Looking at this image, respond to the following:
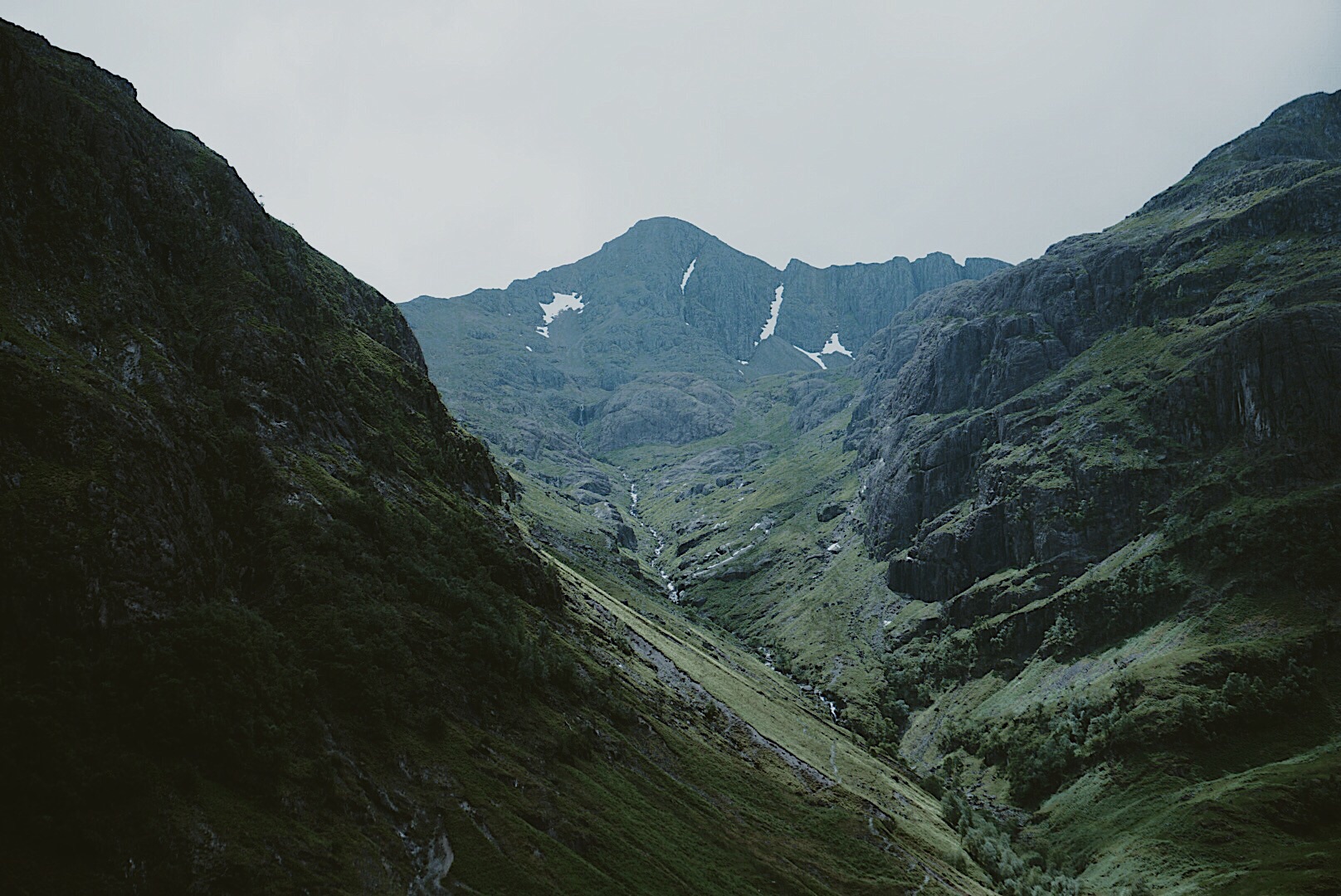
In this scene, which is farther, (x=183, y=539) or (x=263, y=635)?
(x=183, y=539)

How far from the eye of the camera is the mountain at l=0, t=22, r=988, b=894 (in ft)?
144

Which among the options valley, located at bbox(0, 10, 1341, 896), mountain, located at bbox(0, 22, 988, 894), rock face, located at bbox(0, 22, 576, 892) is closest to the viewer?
rock face, located at bbox(0, 22, 576, 892)

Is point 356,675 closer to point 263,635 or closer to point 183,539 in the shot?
point 263,635

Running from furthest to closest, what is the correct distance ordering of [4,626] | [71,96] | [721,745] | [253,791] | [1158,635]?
[1158,635] → [721,745] → [71,96] → [253,791] → [4,626]

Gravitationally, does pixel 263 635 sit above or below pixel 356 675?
above

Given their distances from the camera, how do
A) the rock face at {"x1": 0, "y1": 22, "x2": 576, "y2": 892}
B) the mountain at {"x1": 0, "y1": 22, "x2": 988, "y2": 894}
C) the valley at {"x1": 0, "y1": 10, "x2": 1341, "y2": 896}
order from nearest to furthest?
1. the rock face at {"x1": 0, "y1": 22, "x2": 576, "y2": 892}
2. the mountain at {"x1": 0, "y1": 22, "x2": 988, "y2": 894}
3. the valley at {"x1": 0, "y1": 10, "x2": 1341, "y2": 896}

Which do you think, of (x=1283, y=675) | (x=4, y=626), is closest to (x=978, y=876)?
(x=1283, y=675)

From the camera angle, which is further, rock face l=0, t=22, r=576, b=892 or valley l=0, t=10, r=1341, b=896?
valley l=0, t=10, r=1341, b=896

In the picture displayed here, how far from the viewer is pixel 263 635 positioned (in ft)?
188

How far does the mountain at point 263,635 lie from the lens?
4397 centimetres

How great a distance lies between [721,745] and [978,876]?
46942 millimetres

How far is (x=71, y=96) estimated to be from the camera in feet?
284

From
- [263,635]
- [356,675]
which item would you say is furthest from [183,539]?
[356,675]

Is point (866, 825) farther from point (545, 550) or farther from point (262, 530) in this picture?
point (545, 550)
